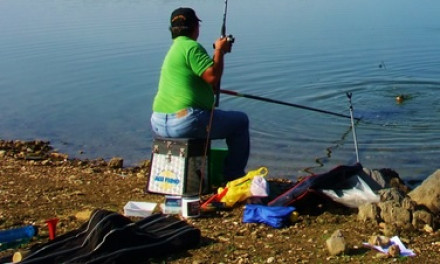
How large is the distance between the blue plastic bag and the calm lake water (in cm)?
277

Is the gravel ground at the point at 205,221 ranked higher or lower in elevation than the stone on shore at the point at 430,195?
lower

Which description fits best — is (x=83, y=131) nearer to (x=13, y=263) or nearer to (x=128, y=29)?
(x=13, y=263)

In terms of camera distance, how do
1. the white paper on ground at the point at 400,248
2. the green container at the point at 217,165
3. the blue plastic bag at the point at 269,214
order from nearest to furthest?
the white paper on ground at the point at 400,248, the blue plastic bag at the point at 269,214, the green container at the point at 217,165

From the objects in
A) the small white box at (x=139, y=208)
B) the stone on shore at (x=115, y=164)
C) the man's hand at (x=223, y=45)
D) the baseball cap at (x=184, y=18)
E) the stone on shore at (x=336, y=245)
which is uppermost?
the baseball cap at (x=184, y=18)

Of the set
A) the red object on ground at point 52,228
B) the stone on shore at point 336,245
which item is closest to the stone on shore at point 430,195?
the stone on shore at point 336,245

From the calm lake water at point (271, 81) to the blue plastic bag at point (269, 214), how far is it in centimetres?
277

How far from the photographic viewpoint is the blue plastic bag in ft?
18.0

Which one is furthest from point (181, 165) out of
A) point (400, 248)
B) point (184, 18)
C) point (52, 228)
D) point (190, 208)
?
point (400, 248)

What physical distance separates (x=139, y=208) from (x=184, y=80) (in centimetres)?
131

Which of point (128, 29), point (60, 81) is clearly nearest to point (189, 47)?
point (60, 81)

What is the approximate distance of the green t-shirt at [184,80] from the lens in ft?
20.7

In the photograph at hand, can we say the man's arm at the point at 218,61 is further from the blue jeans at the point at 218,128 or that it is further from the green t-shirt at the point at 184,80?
the blue jeans at the point at 218,128

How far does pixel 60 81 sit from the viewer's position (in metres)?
14.3

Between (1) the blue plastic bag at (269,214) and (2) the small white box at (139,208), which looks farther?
(2) the small white box at (139,208)
